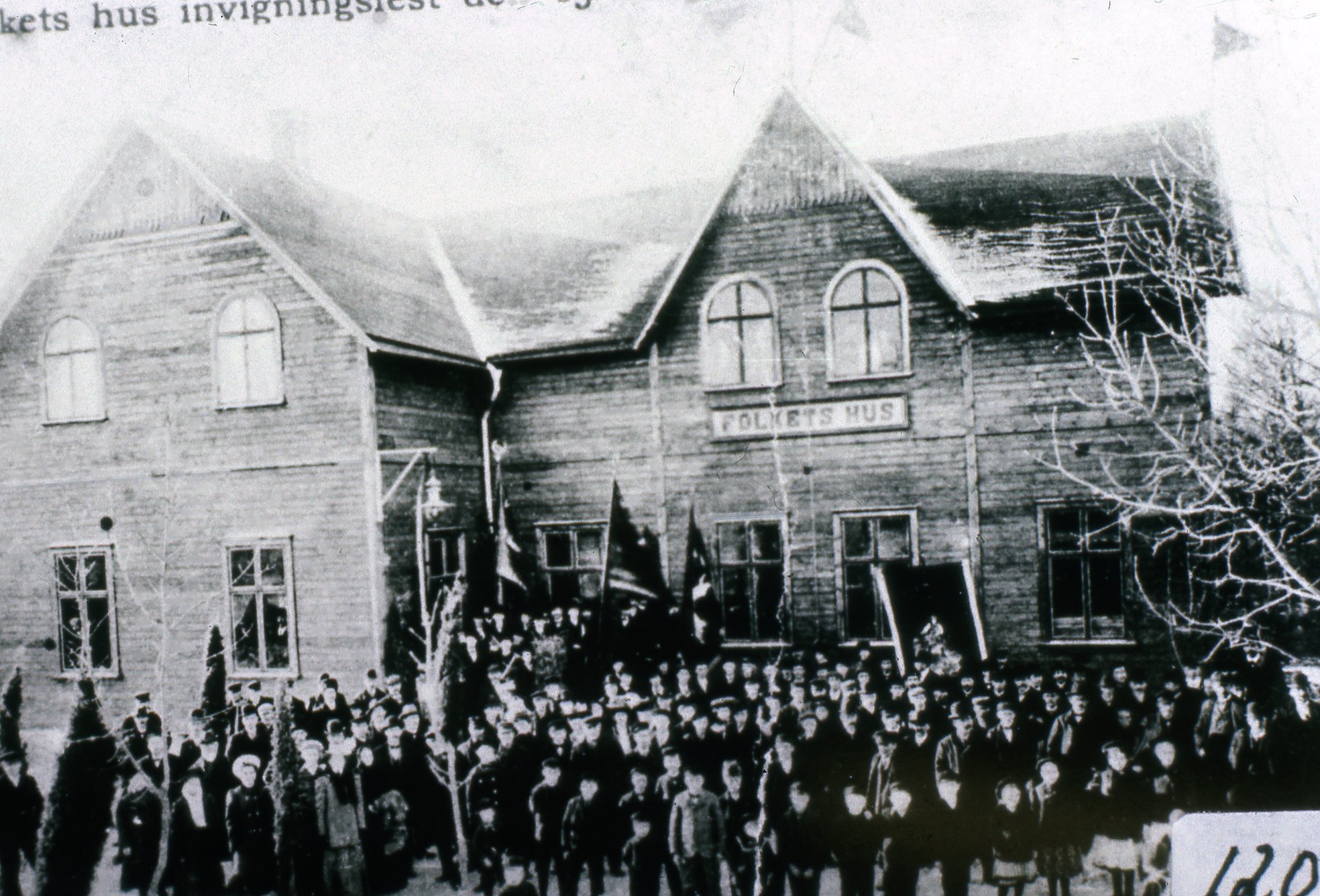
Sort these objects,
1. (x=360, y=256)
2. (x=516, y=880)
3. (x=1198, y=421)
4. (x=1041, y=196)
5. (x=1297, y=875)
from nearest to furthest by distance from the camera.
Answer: (x=1297, y=875)
(x=1198, y=421)
(x=516, y=880)
(x=1041, y=196)
(x=360, y=256)

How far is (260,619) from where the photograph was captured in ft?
16.9

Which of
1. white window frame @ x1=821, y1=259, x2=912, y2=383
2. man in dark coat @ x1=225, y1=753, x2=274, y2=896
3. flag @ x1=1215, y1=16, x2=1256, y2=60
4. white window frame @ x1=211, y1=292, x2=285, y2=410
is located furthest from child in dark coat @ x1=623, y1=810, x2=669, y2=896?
flag @ x1=1215, y1=16, x2=1256, y2=60

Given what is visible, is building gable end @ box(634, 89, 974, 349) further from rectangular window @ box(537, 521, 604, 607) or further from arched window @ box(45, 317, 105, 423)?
arched window @ box(45, 317, 105, 423)

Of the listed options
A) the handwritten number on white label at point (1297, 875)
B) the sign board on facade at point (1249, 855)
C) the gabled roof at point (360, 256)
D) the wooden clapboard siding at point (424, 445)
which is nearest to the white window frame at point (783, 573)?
the wooden clapboard siding at point (424, 445)

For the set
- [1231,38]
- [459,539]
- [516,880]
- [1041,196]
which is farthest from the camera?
[459,539]

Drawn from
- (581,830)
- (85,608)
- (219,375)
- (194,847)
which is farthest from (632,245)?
(194,847)

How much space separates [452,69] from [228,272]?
1948mm

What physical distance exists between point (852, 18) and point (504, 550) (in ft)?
10.6

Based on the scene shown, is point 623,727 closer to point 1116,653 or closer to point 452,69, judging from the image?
point 1116,653

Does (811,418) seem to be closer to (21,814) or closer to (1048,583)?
(1048,583)

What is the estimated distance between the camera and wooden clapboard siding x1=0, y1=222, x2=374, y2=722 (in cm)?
501

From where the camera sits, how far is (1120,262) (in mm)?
4453

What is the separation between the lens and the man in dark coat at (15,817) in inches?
182

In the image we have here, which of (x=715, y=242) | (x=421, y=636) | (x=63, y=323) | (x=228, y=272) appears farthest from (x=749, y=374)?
(x=63, y=323)
